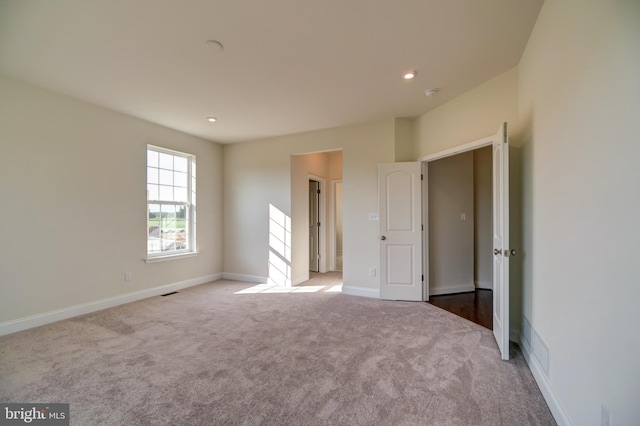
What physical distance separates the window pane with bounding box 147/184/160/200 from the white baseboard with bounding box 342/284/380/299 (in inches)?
135

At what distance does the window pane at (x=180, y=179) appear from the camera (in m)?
4.71

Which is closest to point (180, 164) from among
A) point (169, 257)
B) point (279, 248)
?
point (169, 257)

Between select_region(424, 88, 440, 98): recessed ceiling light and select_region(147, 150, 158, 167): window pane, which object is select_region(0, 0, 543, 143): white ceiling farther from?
select_region(147, 150, 158, 167): window pane

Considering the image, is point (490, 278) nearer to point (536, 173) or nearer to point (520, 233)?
point (520, 233)

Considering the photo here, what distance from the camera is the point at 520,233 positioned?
2.50 metres

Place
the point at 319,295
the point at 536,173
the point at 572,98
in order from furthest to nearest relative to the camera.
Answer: the point at 319,295 < the point at 536,173 < the point at 572,98

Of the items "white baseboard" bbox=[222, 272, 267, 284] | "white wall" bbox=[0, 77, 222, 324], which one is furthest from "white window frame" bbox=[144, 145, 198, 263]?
"white baseboard" bbox=[222, 272, 267, 284]

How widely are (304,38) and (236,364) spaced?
280 centimetres

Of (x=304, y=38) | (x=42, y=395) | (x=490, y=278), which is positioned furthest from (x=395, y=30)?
(x=490, y=278)

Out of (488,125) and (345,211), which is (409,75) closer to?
(488,125)

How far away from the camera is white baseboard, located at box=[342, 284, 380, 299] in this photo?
414 cm

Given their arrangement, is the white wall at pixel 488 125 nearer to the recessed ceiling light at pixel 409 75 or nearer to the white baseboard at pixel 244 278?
the recessed ceiling light at pixel 409 75

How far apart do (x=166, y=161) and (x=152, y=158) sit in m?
0.25

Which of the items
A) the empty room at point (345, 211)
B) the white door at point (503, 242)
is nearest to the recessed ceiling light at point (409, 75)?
the empty room at point (345, 211)
